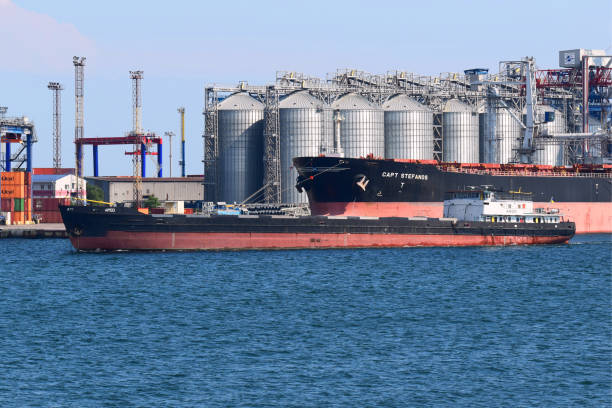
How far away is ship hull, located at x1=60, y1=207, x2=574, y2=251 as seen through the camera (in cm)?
6275

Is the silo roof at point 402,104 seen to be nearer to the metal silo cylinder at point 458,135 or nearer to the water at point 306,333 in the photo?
the metal silo cylinder at point 458,135

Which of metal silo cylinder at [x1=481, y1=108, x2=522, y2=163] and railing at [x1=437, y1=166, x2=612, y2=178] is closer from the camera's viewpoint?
railing at [x1=437, y1=166, x2=612, y2=178]

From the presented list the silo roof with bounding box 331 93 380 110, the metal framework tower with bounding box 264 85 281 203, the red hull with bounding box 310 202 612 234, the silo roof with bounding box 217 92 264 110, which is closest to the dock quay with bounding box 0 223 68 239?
the metal framework tower with bounding box 264 85 281 203

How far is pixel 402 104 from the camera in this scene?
10806 centimetres

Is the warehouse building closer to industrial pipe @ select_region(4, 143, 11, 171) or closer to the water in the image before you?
industrial pipe @ select_region(4, 143, 11, 171)

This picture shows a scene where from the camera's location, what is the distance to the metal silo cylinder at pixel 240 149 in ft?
339

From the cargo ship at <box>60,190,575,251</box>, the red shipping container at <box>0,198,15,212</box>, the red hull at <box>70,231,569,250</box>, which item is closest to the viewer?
the cargo ship at <box>60,190,575,251</box>

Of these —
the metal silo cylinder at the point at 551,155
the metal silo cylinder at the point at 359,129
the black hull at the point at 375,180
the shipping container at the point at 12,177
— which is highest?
the metal silo cylinder at the point at 359,129


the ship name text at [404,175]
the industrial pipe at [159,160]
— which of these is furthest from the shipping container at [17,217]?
the ship name text at [404,175]

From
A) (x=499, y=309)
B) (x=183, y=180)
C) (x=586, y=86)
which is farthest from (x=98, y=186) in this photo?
(x=499, y=309)

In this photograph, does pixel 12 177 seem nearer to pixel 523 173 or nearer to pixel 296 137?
pixel 296 137

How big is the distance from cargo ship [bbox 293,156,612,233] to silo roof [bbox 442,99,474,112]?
1098 inches

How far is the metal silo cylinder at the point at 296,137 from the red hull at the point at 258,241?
1284 inches

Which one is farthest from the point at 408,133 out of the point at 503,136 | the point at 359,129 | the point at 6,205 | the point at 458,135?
the point at 6,205
